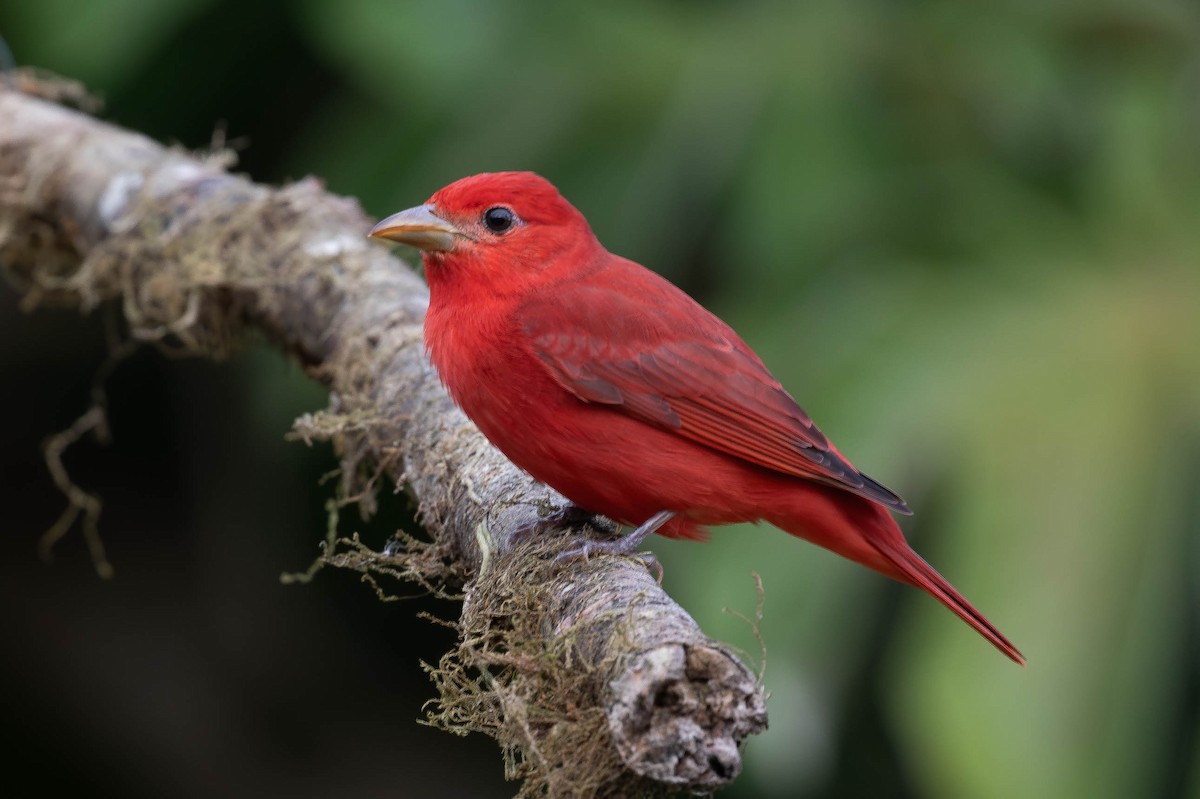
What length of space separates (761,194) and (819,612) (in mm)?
1059

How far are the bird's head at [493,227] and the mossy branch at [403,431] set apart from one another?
0.83ft

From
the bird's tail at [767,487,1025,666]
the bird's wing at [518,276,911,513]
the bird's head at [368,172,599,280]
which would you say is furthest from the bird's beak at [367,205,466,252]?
the bird's tail at [767,487,1025,666]

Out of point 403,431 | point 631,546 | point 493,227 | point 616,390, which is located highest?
point 493,227

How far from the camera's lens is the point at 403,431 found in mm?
2770

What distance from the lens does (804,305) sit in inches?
127

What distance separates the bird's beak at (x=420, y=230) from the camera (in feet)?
9.14

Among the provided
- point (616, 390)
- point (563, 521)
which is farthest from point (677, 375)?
point (563, 521)

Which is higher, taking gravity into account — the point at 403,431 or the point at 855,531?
the point at 855,531

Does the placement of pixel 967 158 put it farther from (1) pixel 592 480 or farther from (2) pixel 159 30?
(2) pixel 159 30

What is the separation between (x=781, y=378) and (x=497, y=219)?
0.71 m

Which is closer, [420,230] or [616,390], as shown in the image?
[616,390]

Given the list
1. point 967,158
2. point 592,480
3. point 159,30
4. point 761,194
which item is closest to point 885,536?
point 592,480

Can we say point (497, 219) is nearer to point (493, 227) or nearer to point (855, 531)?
point (493, 227)

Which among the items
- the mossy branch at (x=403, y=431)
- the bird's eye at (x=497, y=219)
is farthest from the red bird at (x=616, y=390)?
the mossy branch at (x=403, y=431)
